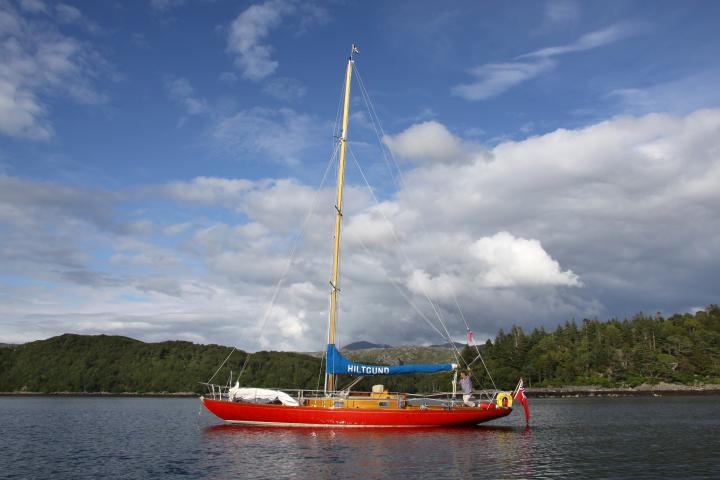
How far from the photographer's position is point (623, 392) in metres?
170

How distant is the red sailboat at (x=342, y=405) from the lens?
1697 inches

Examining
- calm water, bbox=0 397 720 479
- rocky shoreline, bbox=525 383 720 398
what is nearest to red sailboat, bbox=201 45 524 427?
calm water, bbox=0 397 720 479

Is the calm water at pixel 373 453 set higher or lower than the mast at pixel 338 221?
lower

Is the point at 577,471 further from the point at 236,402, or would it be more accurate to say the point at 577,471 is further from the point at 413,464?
the point at 236,402

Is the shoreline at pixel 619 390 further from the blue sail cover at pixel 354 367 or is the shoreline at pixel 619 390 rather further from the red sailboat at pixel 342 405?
the blue sail cover at pixel 354 367

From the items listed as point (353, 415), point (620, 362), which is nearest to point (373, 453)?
point (353, 415)

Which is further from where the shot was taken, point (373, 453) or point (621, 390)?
point (621, 390)

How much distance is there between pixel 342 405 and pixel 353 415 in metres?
1.19

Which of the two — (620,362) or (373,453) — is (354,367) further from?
(620,362)

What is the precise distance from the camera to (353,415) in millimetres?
42906

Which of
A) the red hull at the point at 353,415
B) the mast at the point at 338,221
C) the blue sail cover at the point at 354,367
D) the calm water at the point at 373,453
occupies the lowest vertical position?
the calm water at the point at 373,453

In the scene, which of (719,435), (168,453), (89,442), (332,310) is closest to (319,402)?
(332,310)

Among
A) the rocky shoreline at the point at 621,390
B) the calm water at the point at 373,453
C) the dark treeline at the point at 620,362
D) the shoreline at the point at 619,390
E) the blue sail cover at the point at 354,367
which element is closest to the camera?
the calm water at the point at 373,453

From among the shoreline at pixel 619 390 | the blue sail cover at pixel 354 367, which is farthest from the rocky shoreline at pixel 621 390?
the blue sail cover at pixel 354 367
